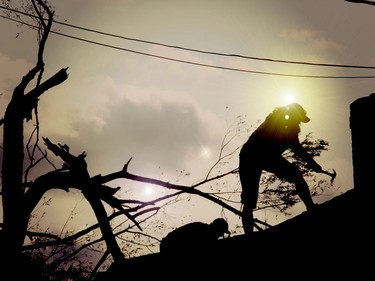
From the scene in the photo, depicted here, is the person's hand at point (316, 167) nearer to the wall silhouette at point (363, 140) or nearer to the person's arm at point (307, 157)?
the person's arm at point (307, 157)

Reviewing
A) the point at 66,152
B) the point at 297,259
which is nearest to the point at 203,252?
the point at 297,259

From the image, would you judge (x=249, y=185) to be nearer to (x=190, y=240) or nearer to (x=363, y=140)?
(x=190, y=240)

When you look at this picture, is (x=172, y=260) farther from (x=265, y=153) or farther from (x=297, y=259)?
A: (x=265, y=153)

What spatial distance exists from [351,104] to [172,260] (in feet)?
7.72

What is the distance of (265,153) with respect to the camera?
502 centimetres

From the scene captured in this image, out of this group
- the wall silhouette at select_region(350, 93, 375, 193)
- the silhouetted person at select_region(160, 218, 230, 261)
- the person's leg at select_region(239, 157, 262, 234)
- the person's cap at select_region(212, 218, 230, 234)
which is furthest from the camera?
the person's leg at select_region(239, 157, 262, 234)

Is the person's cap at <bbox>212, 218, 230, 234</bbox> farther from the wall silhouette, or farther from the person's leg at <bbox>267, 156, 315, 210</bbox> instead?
the wall silhouette

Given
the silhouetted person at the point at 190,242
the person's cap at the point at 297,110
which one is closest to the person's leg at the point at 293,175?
the person's cap at the point at 297,110

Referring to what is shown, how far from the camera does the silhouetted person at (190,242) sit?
12.3ft

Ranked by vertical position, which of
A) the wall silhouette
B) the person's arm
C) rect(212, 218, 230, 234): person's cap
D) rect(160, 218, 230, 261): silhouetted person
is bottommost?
rect(160, 218, 230, 261): silhouetted person

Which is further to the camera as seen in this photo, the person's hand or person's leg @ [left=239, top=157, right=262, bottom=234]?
person's leg @ [left=239, top=157, right=262, bottom=234]

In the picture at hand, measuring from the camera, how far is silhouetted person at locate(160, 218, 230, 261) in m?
3.74

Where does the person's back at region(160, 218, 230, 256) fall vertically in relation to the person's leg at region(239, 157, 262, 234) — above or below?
below

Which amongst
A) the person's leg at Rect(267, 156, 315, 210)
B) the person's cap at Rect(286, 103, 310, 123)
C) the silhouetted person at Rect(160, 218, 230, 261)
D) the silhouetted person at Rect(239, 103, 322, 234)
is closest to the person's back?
the silhouetted person at Rect(160, 218, 230, 261)
